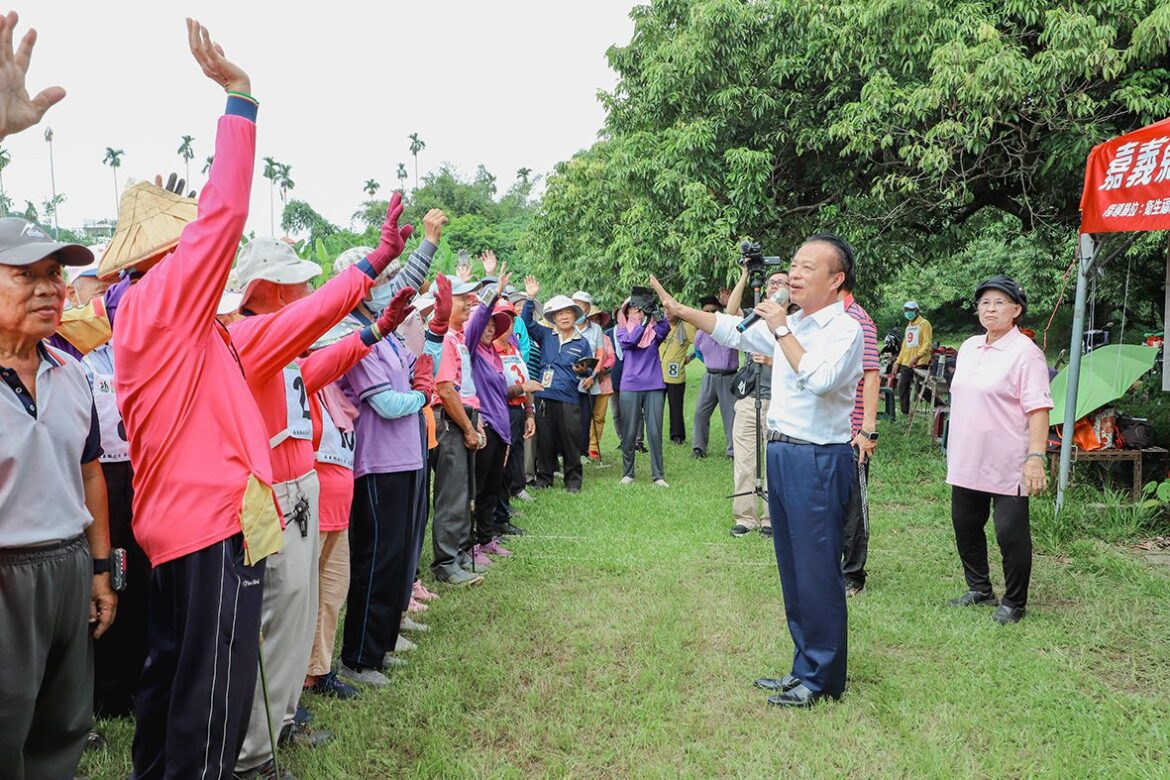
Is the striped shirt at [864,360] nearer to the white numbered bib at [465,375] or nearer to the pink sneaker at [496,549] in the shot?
the white numbered bib at [465,375]

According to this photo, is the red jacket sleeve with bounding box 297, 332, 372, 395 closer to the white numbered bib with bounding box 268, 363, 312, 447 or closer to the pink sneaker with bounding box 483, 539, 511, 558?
the white numbered bib with bounding box 268, 363, 312, 447

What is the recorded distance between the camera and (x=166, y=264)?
228 cm

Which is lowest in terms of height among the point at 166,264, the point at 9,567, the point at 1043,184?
the point at 9,567

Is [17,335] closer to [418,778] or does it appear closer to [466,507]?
[418,778]

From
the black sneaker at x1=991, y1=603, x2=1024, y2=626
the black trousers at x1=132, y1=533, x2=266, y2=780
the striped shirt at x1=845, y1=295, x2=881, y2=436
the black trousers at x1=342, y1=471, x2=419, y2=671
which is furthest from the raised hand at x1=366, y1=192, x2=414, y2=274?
the black sneaker at x1=991, y1=603, x2=1024, y2=626

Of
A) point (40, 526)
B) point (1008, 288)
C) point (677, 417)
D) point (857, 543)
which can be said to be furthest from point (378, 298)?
point (677, 417)

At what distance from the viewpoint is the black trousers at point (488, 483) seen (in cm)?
652

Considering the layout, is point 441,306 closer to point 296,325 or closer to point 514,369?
point 296,325

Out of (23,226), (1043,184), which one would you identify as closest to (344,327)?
(23,226)

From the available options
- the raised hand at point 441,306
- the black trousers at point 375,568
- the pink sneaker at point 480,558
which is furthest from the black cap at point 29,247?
the pink sneaker at point 480,558

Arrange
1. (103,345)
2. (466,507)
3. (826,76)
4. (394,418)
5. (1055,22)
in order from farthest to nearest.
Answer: (826,76) < (1055,22) < (466,507) < (394,418) < (103,345)

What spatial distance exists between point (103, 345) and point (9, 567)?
1.81 m

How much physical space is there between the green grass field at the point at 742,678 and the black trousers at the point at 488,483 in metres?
0.40

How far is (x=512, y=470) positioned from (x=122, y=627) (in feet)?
14.1
